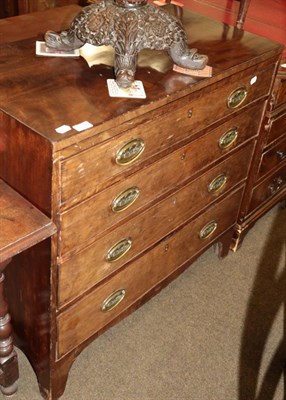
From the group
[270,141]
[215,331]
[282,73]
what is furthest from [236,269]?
[282,73]

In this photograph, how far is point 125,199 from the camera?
58.6 inches

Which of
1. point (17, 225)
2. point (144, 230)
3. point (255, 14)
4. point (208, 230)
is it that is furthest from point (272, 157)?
point (17, 225)

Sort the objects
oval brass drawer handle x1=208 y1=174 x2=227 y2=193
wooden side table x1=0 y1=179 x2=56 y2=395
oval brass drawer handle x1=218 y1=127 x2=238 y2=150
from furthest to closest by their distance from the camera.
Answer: oval brass drawer handle x1=208 y1=174 x2=227 y2=193 → oval brass drawer handle x1=218 y1=127 x2=238 y2=150 → wooden side table x1=0 y1=179 x2=56 y2=395

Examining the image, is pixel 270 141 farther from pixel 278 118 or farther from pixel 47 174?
pixel 47 174

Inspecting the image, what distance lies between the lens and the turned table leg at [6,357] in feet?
5.10

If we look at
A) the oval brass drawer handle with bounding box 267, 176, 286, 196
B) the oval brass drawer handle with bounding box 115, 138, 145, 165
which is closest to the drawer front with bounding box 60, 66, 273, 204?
the oval brass drawer handle with bounding box 115, 138, 145, 165

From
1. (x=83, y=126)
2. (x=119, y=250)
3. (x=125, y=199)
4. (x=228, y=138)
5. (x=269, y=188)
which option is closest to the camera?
(x=83, y=126)

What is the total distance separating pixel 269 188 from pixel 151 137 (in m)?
1.11

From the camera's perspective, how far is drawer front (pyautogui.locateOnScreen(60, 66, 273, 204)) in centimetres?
127

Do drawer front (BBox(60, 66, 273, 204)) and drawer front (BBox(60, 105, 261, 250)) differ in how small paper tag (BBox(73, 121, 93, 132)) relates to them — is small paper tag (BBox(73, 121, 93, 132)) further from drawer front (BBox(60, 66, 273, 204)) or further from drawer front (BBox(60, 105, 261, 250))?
drawer front (BBox(60, 105, 261, 250))

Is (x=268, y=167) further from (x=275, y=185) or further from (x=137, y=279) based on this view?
(x=137, y=279)

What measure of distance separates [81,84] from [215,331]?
1.13m

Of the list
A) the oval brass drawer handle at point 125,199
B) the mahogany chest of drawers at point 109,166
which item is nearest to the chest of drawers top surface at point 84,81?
the mahogany chest of drawers at point 109,166

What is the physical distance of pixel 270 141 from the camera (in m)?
2.17
